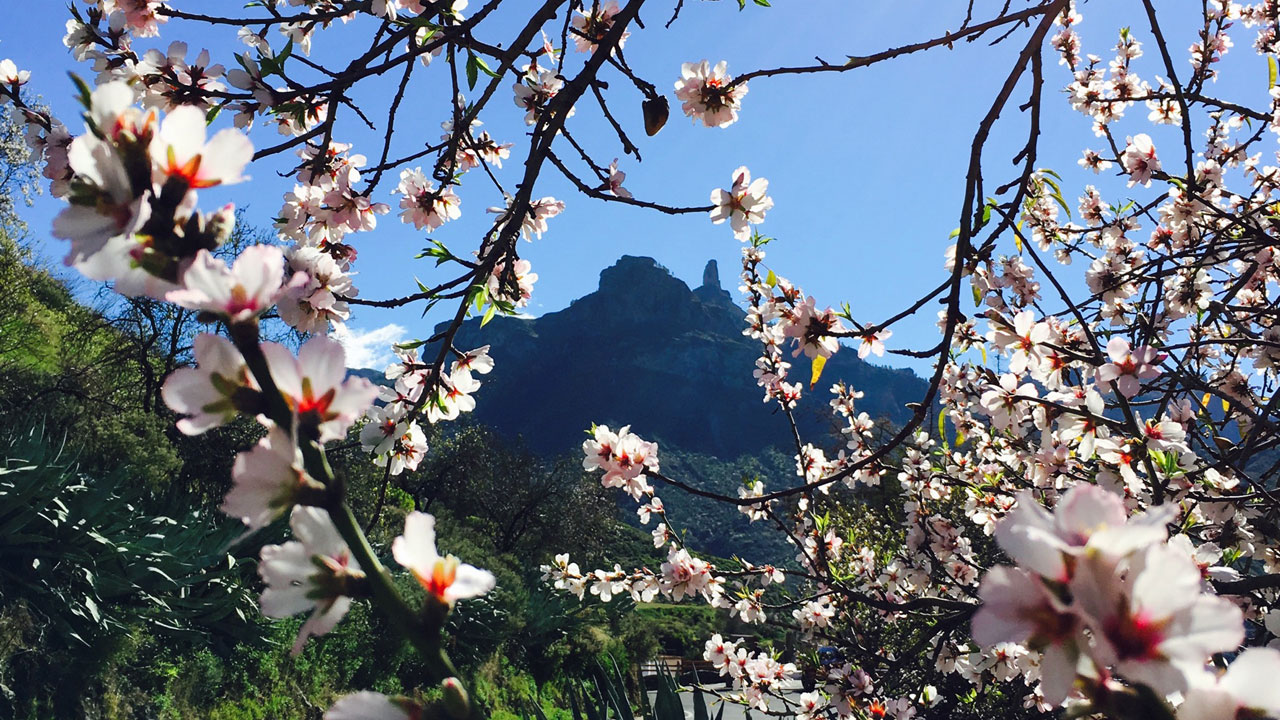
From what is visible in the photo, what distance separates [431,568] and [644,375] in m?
98.4

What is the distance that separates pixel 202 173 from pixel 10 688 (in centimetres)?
713

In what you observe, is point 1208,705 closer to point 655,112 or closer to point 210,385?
point 210,385

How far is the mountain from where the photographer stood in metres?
92.1

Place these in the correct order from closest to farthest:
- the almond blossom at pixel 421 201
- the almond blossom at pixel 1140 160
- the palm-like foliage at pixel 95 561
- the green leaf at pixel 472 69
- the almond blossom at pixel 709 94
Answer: the green leaf at pixel 472 69, the almond blossom at pixel 709 94, the almond blossom at pixel 421 201, the almond blossom at pixel 1140 160, the palm-like foliage at pixel 95 561

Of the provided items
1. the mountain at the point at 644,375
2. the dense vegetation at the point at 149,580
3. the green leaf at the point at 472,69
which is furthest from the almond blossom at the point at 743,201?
the mountain at the point at 644,375

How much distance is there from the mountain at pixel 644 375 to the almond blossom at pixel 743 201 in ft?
267

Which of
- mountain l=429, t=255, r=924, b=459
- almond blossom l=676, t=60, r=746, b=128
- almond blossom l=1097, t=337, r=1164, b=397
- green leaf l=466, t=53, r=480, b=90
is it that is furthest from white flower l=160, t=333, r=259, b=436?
mountain l=429, t=255, r=924, b=459

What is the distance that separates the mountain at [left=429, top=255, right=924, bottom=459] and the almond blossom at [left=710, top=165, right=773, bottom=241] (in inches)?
3208

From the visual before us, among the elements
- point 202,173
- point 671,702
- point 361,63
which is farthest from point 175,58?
point 671,702

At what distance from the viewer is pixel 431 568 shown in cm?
50

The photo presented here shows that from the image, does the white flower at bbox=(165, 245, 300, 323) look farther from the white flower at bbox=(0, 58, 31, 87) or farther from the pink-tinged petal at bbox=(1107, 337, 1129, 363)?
the white flower at bbox=(0, 58, 31, 87)

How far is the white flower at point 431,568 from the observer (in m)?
0.49

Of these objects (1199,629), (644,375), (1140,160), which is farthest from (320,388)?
(644,375)

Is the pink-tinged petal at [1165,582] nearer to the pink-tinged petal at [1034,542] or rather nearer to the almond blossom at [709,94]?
the pink-tinged petal at [1034,542]
